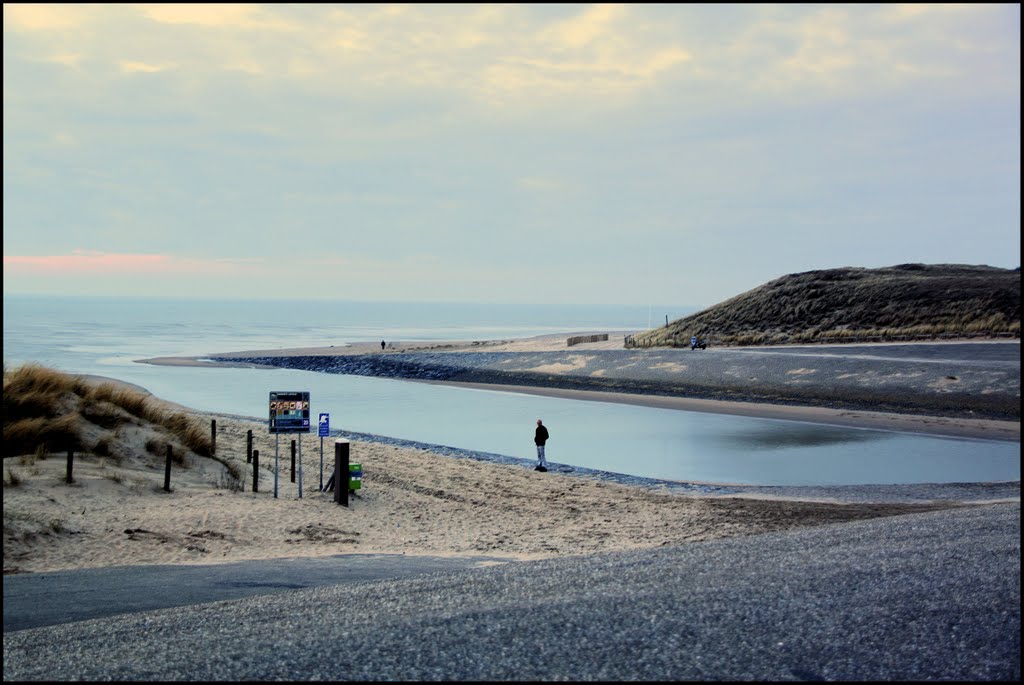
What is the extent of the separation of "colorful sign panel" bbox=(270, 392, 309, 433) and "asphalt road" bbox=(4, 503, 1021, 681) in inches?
311

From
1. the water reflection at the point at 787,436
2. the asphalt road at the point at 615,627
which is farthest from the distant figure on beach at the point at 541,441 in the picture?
the asphalt road at the point at 615,627

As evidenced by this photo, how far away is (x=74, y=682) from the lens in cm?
588

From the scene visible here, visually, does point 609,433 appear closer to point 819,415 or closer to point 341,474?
point 819,415

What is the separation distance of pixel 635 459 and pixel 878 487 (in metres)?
6.55

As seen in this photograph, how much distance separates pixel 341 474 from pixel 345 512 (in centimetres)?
69

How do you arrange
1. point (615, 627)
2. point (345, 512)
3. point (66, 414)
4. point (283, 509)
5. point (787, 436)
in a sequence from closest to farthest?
point (615, 627) < point (283, 509) < point (345, 512) < point (66, 414) < point (787, 436)

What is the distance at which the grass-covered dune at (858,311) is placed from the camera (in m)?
52.9

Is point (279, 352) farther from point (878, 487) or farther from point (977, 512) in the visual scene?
point (977, 512)

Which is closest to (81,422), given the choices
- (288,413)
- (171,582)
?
(288,413)

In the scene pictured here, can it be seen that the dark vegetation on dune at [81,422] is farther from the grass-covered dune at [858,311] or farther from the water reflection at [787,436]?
the grass-covered dune at [858,311]

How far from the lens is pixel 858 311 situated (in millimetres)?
63000

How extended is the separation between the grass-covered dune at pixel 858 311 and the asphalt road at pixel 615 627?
149 ft

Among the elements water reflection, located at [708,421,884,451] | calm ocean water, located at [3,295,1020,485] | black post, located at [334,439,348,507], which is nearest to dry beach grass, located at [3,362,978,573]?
black post, located at [334,439,348,507]

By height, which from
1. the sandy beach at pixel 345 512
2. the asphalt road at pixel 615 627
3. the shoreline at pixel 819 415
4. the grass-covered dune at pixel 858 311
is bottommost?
the sandy beach at pixel 345 512
